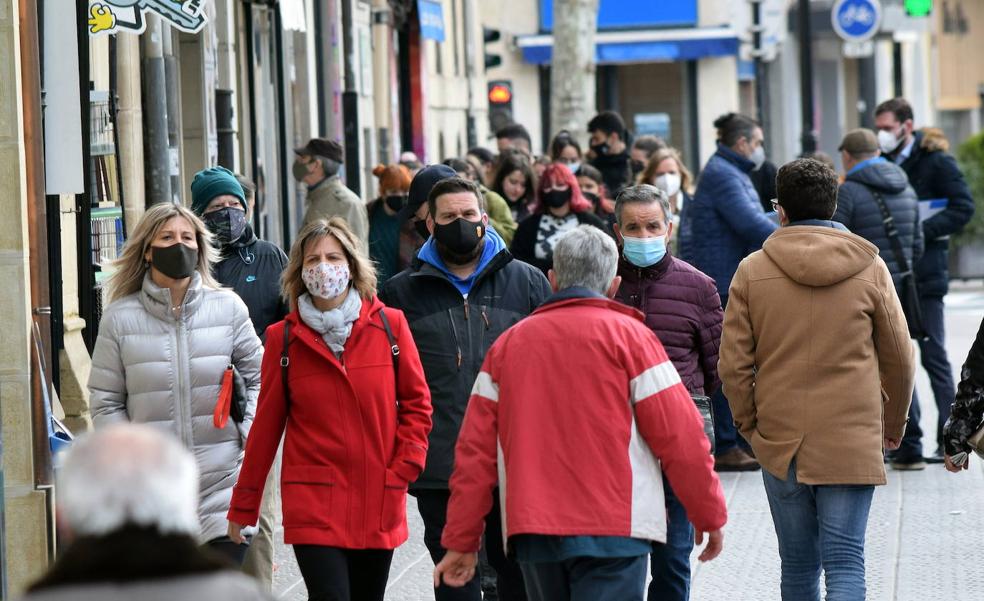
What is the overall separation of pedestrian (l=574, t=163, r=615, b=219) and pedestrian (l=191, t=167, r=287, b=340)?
16.4 feet

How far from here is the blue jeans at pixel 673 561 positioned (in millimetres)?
6508

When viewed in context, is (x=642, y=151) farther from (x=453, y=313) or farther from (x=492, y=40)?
(x=492, y=40)

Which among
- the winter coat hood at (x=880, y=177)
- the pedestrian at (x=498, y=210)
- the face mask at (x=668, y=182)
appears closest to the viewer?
the winter coat hood at (x=880, y=177)

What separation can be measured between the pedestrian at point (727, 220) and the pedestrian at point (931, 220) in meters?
0.98

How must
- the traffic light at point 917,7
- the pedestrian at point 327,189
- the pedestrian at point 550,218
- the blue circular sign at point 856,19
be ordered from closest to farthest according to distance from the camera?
the pedestrian at point 550,218, the pedestrian at point 327,189, the blue circular sign at point 856,19, the traffic light at point 917,7

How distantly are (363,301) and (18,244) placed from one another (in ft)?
5.35

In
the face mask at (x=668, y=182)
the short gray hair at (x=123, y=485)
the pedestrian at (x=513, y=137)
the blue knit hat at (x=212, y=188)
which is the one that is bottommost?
the short gray hair at (x=123, y=485)

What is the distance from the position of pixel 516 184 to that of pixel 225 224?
5.61 meters

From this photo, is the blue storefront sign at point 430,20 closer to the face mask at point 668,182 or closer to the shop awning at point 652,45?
the face mask at point 668,182

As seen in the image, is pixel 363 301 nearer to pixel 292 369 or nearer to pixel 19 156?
pixel 292 369

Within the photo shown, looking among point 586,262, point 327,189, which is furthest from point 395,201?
point 586,262

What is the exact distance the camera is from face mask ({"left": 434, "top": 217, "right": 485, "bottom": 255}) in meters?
6.65

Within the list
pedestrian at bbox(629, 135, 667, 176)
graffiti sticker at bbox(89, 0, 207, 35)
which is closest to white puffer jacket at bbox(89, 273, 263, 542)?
graffiti sticker at bbox(89, 0, 207, 35)

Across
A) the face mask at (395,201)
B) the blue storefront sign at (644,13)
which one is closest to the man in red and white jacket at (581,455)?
the face mask at (395,201)
